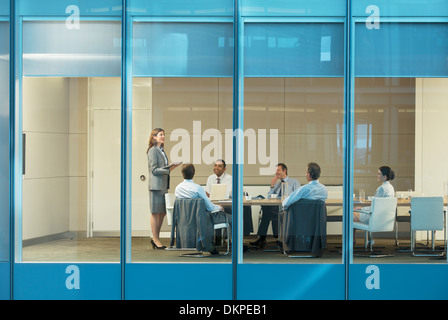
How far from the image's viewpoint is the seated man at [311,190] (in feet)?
25.3

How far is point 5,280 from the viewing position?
25.3 feet

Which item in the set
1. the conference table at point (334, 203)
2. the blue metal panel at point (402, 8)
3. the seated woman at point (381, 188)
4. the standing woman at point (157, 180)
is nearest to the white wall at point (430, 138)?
the conference table at point (334, 203)

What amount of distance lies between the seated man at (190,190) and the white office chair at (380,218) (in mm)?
1675

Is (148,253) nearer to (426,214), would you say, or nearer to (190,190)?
(190,190)

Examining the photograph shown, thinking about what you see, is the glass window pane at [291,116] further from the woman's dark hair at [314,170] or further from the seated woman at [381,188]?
the seated woman at [381,188]

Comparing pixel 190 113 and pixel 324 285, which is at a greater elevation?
pixel 190 113

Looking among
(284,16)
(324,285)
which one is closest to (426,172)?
(324,285)

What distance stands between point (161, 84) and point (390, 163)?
2.84 meters

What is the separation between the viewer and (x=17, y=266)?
25.4ft

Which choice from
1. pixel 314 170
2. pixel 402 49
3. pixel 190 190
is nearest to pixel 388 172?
pixel 314 170

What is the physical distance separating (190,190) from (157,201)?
41cm

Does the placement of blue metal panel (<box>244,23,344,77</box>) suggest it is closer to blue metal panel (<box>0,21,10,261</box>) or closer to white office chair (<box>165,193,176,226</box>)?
white office chair (<box>165,193,176,226</box>)
